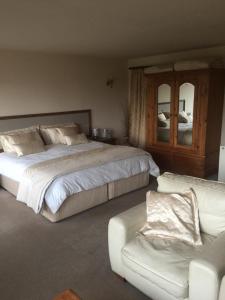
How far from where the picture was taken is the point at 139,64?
18.8ft

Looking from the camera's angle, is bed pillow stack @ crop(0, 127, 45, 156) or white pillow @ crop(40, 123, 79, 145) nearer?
bed pillow stack @ crop(0, 127, 45, 156)

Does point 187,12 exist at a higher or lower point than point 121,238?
higher

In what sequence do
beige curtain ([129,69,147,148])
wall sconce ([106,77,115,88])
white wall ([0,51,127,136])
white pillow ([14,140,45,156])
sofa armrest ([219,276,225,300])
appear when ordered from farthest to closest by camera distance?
1. wall sconce ([106,77,115,88])
2. beige curtain ([129,69,147,148])
3. white wall ([0,51,127,136])
4. white pillow ([14,140,45,156])
5. sofa armrest ([219,276,225,300])

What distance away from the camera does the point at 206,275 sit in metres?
1.50

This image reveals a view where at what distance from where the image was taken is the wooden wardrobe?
13.8 feet

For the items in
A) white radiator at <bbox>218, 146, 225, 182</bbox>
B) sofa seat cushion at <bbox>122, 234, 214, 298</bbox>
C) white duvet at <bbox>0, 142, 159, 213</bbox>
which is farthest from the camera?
white radiator at <bbox>218, 146, 225, 182</bbox>

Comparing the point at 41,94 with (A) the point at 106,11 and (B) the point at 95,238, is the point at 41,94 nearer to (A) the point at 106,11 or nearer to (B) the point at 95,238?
(A) the point at 106,11

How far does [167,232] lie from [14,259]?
1458 mm

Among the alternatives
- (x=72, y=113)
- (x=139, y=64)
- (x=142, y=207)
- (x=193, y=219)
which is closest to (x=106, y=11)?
(x=142, y=207)

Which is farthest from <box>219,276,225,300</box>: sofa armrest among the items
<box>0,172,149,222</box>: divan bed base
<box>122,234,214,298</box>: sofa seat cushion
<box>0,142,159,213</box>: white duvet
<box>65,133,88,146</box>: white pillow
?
<box>65,133,88,146</box>: white pillow

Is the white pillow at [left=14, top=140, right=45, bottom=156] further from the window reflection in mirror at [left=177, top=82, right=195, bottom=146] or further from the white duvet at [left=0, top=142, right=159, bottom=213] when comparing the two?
the window reflection in mirror at [left=177, top=82, right=195, bottom=146]

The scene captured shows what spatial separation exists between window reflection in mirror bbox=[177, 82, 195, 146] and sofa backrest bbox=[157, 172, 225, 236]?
2.40 m

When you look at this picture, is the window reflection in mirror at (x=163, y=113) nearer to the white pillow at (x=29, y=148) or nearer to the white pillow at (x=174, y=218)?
the white pillow at (x=29, y=148)

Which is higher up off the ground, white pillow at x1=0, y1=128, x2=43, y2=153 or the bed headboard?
the bed headboard
